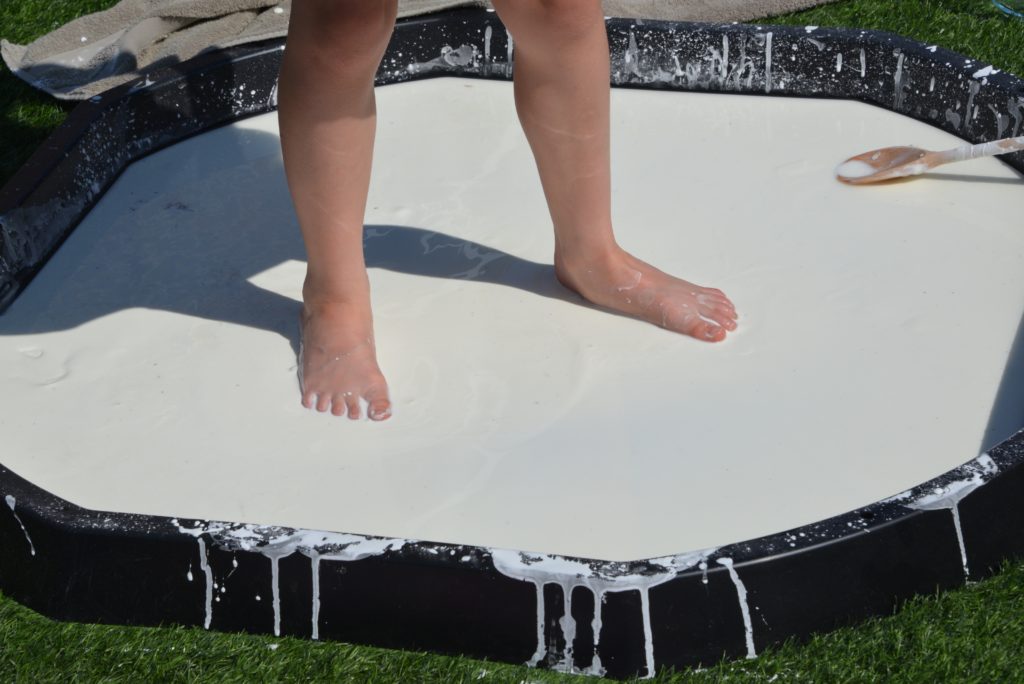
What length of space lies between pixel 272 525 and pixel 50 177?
978mm

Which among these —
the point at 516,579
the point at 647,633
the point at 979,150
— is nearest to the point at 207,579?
the point at 516,579

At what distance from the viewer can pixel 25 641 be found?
1520mm

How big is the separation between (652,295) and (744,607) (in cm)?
62

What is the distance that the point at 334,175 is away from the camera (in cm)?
178

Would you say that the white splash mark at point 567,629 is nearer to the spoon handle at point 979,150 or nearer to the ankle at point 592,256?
the ankle at point 592,256

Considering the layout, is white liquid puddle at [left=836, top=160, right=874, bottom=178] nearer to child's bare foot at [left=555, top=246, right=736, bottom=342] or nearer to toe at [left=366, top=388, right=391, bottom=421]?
child's bare foot at [left=555, top=246, right=736, bottom=342]

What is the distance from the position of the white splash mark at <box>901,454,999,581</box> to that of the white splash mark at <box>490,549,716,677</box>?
0.78 ft

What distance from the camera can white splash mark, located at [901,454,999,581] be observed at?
4.88 ft

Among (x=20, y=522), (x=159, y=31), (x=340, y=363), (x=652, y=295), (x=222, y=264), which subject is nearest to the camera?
(x=20, y=522)

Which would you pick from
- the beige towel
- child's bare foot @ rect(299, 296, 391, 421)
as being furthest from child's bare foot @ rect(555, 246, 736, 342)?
the beige towel

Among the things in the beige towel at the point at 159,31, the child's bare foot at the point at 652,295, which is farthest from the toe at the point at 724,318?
the beige towel at the point at 159,31

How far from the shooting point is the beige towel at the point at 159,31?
2760 mm

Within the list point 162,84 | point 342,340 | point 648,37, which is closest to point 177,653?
point 342,340

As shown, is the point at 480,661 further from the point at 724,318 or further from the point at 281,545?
the point at 724,318
